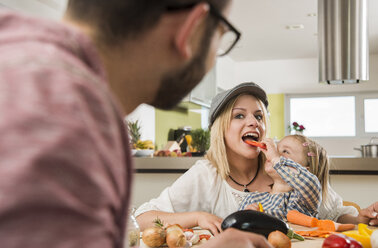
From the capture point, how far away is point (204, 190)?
1926 millimetres

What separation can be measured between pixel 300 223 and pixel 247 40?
16.6 feet

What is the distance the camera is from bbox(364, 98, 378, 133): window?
7.39m

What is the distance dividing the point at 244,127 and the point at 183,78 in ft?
4.84

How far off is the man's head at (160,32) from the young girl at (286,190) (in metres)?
1.19

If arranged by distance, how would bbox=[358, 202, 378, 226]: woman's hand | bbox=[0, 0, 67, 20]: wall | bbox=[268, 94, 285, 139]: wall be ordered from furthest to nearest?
bbox=[268, 94, 285, 139]: wall
bbox=[0, 0, 67, 20]: wall
bbox=[358, 202, 378, 226]: woman's hand

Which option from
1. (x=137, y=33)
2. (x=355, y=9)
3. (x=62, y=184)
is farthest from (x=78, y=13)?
(x=355, y=9)

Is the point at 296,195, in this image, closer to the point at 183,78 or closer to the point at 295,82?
the point at 183,78

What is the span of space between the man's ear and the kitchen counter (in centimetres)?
250

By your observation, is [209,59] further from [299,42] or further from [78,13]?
[299,42]

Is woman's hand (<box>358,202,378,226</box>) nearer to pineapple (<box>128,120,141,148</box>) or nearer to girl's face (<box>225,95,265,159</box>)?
girl's face (<box>225,95,265,159</box>)

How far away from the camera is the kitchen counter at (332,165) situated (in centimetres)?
277

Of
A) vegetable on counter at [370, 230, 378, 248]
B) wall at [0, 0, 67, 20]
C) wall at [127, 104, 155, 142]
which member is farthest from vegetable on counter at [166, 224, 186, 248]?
wall at [127, 104, 155, 142]

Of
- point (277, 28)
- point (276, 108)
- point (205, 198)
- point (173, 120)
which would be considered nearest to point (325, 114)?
point (276, 108)

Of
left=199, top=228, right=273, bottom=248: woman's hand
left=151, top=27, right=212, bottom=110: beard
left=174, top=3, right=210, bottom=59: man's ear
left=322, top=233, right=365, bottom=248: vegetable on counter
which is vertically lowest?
left=322, top=233, right=365, bottom=248: vegetable on counter
